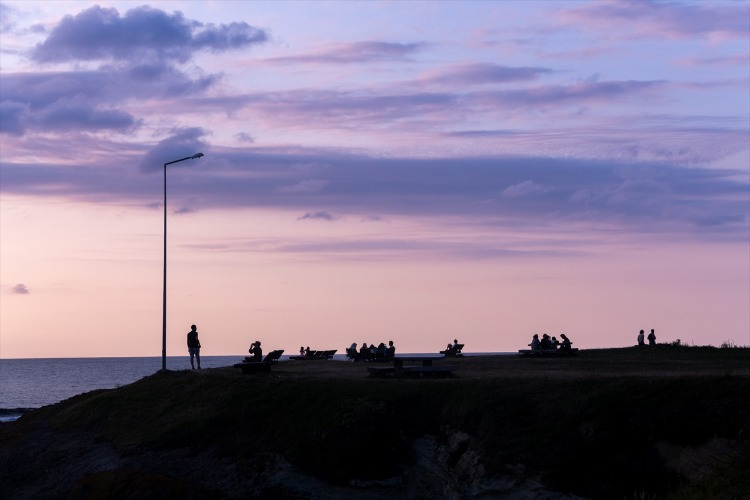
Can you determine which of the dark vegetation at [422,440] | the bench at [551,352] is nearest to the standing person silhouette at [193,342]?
the dark vegetation at [422,440]

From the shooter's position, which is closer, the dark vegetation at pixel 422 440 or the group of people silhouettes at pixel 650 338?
the dark vegetation at pixel 422 440

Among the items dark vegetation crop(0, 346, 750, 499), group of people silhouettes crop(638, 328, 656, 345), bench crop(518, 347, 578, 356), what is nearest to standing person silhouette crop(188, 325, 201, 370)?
dark vegetation crop(0, 346, 750, 499)

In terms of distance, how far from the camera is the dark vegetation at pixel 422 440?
73.9 ft

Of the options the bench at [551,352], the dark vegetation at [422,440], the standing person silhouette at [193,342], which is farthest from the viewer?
the bench at [551,352]

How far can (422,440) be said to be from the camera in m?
26.5

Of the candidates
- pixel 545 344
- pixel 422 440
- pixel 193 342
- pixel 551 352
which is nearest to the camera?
pixel 422 440

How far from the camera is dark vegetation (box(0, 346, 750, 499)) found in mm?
22516

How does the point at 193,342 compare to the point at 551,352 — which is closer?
the point at 193,342

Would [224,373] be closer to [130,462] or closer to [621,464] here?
[130,462]

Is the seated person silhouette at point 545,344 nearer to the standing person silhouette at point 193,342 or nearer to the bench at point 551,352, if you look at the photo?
the bench at point 551,352

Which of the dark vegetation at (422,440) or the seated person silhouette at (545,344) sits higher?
the seated person silhouette at (545,344)

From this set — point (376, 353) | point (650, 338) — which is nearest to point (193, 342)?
point (376, 353)

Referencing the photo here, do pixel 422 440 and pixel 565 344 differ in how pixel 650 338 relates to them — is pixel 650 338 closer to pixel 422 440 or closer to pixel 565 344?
pixel 565 344

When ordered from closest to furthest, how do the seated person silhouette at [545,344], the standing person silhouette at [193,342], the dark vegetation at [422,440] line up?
the dark vegetation at [422,440]
the standing person silhouette at [193,342]
the seated person silhouette at [545,344]
